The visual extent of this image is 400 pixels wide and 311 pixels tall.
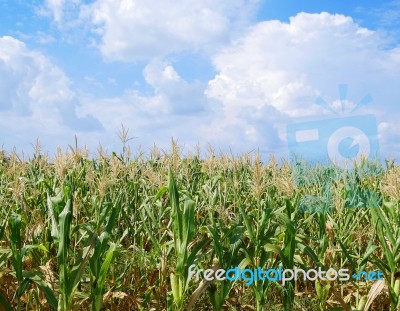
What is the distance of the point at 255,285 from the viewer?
4305 mm

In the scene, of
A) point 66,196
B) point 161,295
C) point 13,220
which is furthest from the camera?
point 66,196

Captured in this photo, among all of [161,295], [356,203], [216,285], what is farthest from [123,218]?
[356,203]

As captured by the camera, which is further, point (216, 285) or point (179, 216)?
point (216, 285)

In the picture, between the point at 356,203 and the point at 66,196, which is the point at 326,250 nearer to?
the point at 356,203

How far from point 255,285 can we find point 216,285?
341 millimetres

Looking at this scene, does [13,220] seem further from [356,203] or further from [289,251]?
[356,203]

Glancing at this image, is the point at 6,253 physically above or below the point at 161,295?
above

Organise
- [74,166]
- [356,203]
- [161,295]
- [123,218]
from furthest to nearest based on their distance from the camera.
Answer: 1. [74,166]
2. [356,203]
3. [123,218]
4. [161,295]

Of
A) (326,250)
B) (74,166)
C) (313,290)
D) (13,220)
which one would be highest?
(74,166)

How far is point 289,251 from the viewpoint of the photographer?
14.1 feet

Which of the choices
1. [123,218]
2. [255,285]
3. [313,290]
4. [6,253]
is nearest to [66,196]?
[123,218]

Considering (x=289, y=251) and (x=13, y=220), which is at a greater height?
(x=13, y=220)

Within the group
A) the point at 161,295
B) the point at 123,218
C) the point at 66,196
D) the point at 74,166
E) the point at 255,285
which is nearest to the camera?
the point at 255,285

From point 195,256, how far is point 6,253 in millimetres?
1519
